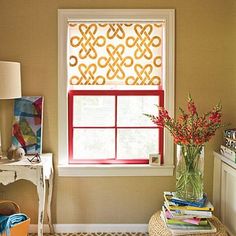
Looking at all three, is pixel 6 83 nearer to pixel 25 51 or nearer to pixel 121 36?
pixel 25 51

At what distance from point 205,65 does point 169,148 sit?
875 millimetres

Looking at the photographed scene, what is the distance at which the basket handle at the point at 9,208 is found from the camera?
139 inches

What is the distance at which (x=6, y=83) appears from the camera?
316 centimetres

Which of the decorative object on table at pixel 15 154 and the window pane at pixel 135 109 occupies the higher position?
the window pane at pixel 135 109

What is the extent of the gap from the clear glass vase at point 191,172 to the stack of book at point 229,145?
0.98 ft

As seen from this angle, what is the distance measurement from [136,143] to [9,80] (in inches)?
54.6

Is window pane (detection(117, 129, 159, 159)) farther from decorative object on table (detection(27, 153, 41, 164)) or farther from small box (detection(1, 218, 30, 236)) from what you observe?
small box (detection(1, 218, 30, 236))

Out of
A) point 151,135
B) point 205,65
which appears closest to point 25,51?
point 151,135

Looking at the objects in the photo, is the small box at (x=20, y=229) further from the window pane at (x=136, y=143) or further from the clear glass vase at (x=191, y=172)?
the clear glass vase at (x=191, y=172)

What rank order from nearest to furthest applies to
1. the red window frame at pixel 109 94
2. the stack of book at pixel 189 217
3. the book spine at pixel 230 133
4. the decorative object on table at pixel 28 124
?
the stack of book at pixel 189 217
the book spine at pixel 230 133
the decorative object on table at pixel 28 124
the red window frame at pixel 109 94

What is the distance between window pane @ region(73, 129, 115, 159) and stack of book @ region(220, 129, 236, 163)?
1.07m

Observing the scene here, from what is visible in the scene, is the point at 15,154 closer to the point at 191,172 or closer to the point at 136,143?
the point at 136,143

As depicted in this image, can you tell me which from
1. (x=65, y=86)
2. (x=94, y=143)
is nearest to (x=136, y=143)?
(x=94, y=143)

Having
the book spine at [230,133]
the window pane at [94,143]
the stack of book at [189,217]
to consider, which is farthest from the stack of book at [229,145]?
the window pane at [94,143]
